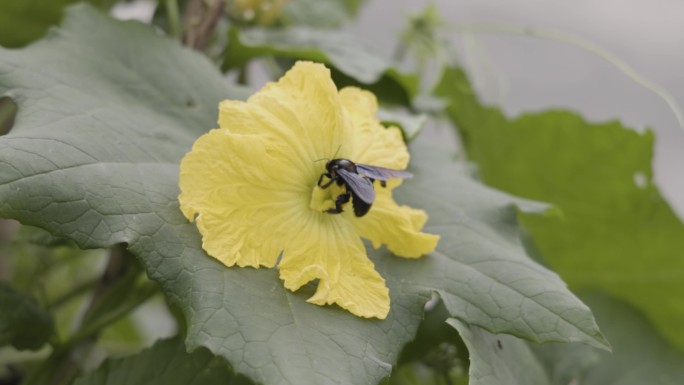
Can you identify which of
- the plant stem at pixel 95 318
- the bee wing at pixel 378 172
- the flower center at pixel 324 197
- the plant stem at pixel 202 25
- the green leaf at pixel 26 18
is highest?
the bee wing at pixel 378 172

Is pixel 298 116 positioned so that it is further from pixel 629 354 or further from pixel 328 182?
pixel 629 354

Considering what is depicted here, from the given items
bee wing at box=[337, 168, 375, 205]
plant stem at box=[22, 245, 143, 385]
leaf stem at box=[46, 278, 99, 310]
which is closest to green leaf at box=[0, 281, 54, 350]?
plant stem at box=[22, 245, 143, 385]

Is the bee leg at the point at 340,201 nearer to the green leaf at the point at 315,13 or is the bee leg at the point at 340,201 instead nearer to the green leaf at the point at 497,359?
the green leaf at the point at 497,359

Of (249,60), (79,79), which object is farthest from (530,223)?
(79,79)

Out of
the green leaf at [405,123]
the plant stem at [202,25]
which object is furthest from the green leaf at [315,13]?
the green leaf at [405,123]

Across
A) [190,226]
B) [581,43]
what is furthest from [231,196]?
[581,43]

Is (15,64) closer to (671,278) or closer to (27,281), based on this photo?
(27,281)
